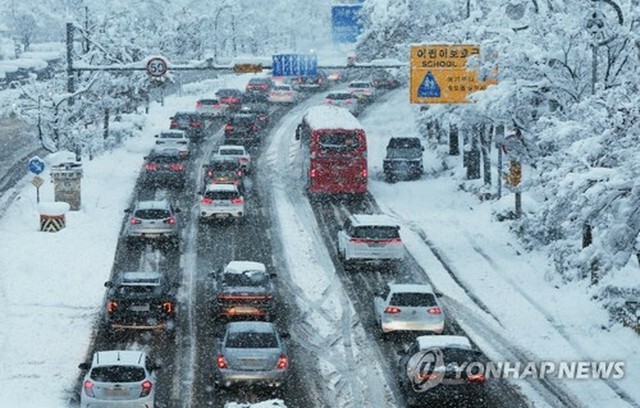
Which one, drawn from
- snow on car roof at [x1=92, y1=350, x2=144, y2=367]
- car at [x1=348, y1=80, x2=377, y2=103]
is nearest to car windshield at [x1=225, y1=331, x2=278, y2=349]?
snow on car roof at [x1=92, y1=350, x2=144, y2=367]

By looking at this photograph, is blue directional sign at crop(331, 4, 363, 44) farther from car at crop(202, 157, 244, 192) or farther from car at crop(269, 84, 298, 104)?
car at crop(202, 157, 244, 192)

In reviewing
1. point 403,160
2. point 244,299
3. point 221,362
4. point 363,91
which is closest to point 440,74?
point 244,299

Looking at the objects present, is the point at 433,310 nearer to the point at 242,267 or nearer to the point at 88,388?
the point at 242,267


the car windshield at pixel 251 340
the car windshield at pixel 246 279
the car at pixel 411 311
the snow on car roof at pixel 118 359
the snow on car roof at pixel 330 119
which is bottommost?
the car at pixel 411 311

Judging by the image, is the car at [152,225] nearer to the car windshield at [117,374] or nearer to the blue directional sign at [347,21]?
the car windshield at [117,374]

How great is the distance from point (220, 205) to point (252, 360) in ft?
68.2

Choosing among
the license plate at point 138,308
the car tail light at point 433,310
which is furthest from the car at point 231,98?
the car tail light at point 433,310

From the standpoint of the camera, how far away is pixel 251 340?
25766 mm

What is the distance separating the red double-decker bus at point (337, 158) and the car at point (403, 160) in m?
5.58

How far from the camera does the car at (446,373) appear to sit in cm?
2395

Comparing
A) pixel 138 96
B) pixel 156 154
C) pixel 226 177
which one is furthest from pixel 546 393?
pixel 138 96

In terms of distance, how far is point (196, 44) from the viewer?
11200cm

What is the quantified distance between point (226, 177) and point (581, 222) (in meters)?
27.4

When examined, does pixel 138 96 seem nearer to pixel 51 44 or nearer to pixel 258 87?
pixel 258 87
